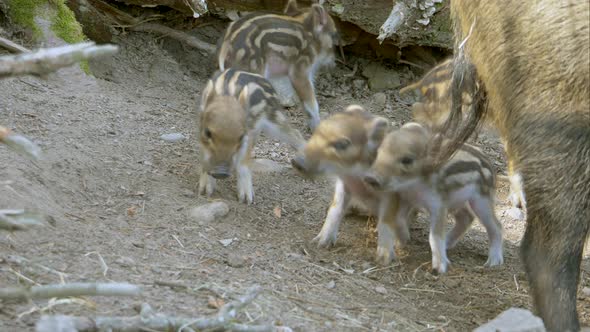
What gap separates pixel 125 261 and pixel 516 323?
1.47 meters

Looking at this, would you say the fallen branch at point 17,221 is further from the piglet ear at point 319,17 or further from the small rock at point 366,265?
the piglet ear at point 319,17

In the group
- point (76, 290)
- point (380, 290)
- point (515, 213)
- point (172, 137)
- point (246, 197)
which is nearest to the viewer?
point (76, 290)

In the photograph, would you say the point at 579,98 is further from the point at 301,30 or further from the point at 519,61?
the point at 301,30

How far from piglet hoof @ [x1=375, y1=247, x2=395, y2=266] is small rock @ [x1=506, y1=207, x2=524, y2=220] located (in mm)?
1528

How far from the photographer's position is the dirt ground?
135 inches

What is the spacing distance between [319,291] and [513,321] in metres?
0.92

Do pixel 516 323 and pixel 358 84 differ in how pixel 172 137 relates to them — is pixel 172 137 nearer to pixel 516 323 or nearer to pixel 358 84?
pixel 358 84

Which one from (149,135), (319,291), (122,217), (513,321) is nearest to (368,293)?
(319,291)

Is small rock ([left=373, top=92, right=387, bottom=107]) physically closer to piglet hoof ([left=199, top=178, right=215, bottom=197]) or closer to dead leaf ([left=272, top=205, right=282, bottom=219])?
dead leaf ([left=272, top=205, right=282, bottom=219])

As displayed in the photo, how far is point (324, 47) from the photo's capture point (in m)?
6.50

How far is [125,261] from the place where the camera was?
11.9 ft

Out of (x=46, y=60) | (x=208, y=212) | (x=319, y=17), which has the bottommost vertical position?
(x=208, y=212)

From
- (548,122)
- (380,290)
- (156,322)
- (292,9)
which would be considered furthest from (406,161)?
(292,9)

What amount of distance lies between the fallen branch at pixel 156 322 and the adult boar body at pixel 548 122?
119cm
